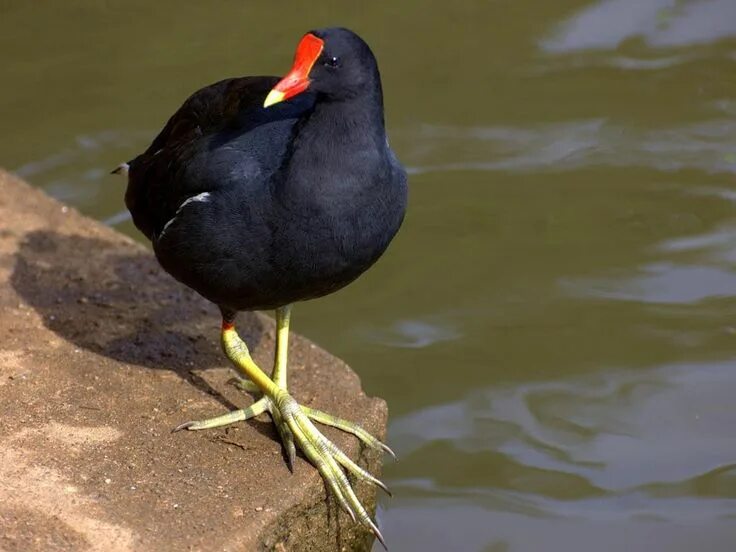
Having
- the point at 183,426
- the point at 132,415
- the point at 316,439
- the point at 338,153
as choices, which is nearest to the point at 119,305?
the point at 132,415

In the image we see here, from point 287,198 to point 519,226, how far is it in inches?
117

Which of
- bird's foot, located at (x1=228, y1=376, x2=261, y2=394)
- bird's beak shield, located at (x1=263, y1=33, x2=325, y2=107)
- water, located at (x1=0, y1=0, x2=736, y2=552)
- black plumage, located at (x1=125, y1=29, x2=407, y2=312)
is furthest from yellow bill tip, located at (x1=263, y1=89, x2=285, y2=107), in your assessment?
water, located at (x1=0, y1=0, x2=736, y2=552)

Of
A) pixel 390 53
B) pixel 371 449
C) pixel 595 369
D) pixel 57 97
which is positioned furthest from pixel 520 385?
pixel 57 97

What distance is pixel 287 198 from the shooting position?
148 inches

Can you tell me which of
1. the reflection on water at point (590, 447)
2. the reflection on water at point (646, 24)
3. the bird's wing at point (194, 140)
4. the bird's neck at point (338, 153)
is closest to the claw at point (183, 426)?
the bird's wing at point (194, 140)

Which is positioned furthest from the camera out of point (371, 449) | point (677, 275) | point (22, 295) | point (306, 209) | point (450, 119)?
point (450, 119)

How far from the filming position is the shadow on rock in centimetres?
474

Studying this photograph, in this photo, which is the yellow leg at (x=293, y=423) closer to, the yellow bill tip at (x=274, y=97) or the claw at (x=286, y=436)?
the claw at (x=286, y=436)

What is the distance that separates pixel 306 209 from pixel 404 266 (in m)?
2.65

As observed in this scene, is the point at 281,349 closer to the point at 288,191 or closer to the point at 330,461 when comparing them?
the point at 330,461

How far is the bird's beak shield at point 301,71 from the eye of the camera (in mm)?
3613

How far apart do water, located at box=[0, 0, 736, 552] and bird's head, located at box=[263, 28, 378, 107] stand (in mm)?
1935

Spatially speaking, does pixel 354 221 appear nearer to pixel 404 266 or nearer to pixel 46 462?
pixel 46 462

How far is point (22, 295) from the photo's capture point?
501 centimetres
